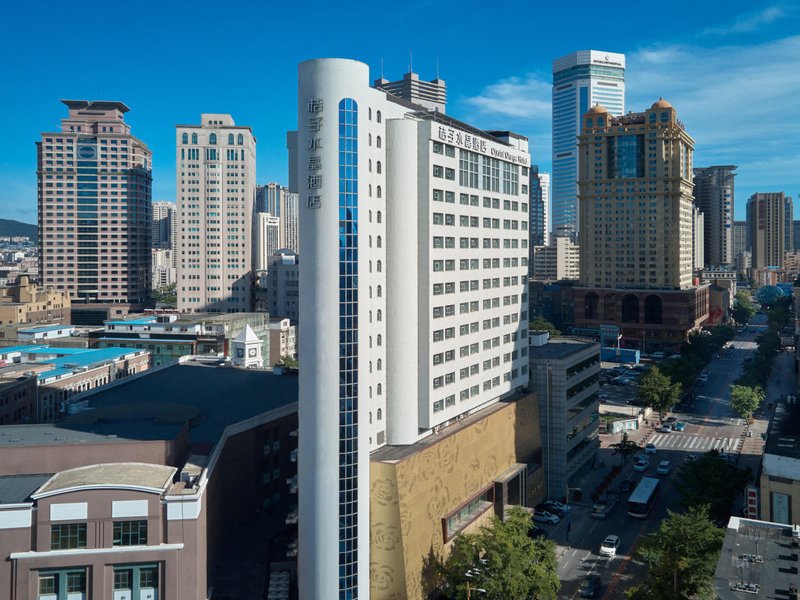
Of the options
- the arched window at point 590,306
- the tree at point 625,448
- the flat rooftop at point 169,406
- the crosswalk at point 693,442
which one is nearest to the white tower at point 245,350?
the flat rooftop at point 169,406

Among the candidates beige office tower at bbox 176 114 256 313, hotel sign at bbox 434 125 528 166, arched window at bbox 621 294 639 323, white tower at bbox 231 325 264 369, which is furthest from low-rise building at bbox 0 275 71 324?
arched window at bbox 621 294 639 323

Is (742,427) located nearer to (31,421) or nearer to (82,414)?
(82,414)

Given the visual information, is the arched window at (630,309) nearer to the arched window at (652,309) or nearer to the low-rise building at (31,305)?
the arched window at (652,309)

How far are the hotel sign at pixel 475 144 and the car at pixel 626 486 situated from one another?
1522 inches

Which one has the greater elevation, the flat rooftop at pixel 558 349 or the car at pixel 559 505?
the flat rooftop at pixel 558 349

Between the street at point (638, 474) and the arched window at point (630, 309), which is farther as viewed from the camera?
the arched window at point (630, 309)

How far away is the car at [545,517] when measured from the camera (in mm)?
70500

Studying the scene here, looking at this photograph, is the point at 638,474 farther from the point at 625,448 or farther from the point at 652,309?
the point at 652,309

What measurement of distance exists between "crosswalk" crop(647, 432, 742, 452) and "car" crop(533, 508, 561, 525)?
116 feet

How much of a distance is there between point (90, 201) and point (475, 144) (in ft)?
523

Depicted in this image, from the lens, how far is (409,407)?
5900 cm

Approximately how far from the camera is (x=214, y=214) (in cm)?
17838

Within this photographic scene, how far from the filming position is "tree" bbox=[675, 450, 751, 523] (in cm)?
6303

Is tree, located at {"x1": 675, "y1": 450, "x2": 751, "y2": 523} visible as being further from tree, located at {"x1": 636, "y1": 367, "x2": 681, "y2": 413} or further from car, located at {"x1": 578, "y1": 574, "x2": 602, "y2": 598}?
tree, located at {"x1": 636, "y1": 367, "x2": 681, "y2": 413}
